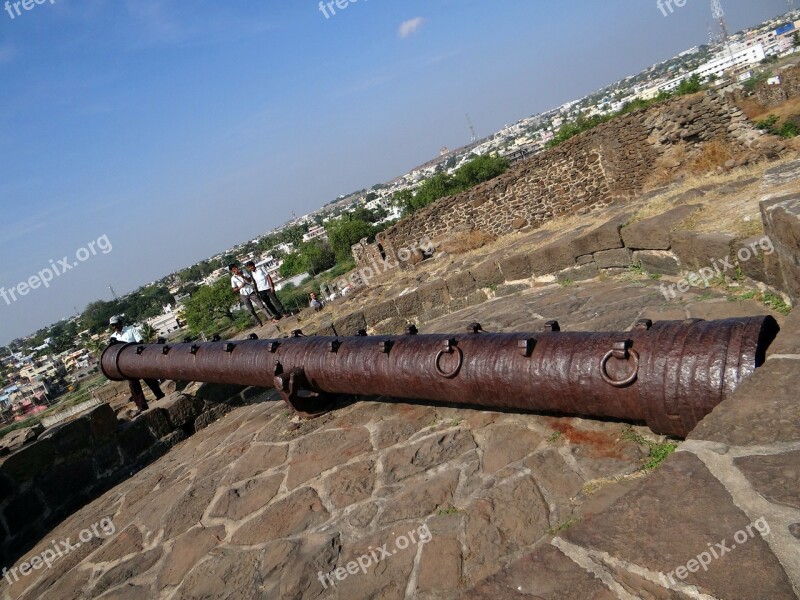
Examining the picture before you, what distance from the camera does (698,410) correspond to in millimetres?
1831

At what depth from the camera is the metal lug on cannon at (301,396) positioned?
12.4ft

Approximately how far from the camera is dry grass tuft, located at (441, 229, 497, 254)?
46.6 ft

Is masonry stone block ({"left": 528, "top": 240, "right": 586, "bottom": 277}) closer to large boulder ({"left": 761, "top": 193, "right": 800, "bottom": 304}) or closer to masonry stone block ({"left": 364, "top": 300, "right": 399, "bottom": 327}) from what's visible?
masonry stone block ({"left": 364, "top": 300, "right": 399, "bottom": 327})

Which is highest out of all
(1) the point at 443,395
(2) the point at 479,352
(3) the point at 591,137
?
(3) the point at 591,137

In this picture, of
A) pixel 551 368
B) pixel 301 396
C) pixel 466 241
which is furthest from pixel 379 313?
pixel 466 241

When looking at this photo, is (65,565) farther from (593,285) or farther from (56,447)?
(593,285)

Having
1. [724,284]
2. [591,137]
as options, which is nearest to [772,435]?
[724,284]

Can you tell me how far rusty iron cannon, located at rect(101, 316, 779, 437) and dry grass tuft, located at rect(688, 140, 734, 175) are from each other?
389 inches

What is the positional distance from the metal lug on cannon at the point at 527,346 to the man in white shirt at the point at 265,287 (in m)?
7.03

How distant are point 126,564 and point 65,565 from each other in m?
0.80

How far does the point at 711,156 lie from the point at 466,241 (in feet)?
20.6

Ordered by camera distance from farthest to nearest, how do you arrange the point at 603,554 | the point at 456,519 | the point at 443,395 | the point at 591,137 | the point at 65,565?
the point at 591,137 → the point at 65,565 → the point at 443,395 → the point at 456,519 → the point at 603,554

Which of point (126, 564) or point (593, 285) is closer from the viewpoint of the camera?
point (126, 564)

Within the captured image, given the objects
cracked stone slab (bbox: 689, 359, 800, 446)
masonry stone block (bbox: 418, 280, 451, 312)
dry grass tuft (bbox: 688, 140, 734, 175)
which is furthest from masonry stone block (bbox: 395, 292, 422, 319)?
dry grass tuft (bbox: 688, 140, 734, 175)
